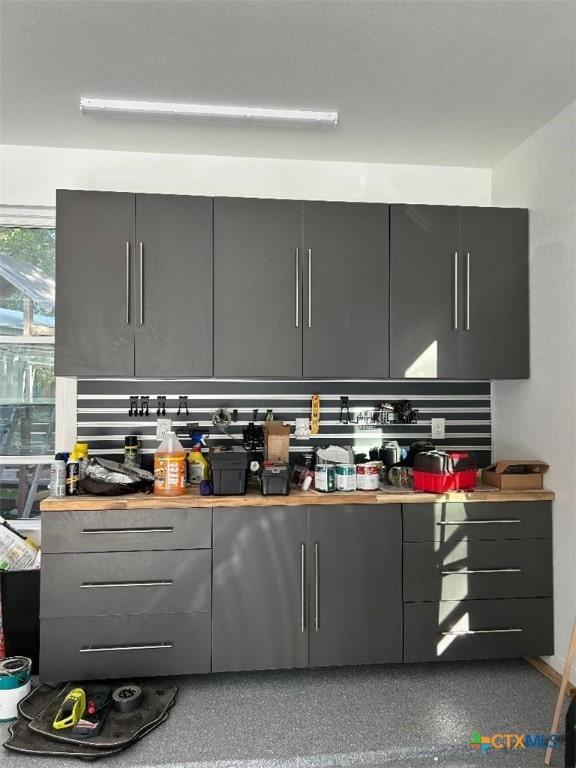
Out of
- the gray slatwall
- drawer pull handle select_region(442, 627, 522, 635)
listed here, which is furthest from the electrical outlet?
drawer pull handle select_region(442, 627, 522, 635)

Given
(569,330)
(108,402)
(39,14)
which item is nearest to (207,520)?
(108,402)

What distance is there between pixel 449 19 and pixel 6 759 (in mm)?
3306

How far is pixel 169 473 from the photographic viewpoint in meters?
2.76

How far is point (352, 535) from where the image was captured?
2787 millimetres

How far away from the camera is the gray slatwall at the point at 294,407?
324cm

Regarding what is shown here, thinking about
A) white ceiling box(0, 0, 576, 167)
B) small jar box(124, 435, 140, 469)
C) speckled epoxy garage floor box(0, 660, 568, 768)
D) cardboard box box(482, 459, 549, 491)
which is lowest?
speckled epoxy garage floor box(0, 660, 568, 768)

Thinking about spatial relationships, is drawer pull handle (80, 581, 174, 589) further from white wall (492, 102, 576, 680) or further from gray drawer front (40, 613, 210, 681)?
white wall (492, 102, 576, 680)

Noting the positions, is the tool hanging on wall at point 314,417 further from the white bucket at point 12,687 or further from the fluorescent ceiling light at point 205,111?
the white bucket at point 12,687

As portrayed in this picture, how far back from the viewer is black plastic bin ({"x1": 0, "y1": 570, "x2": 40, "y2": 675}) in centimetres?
282

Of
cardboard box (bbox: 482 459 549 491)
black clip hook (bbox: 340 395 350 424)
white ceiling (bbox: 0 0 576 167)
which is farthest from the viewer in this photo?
black clip hook (bbox: 340 395 350 424)

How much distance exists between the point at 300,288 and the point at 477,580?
5.74 feet

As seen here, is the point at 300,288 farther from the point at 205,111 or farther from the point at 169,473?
the point at 169,473

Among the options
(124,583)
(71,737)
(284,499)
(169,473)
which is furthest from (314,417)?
(71,737)

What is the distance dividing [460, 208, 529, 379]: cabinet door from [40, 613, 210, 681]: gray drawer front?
1.94m
